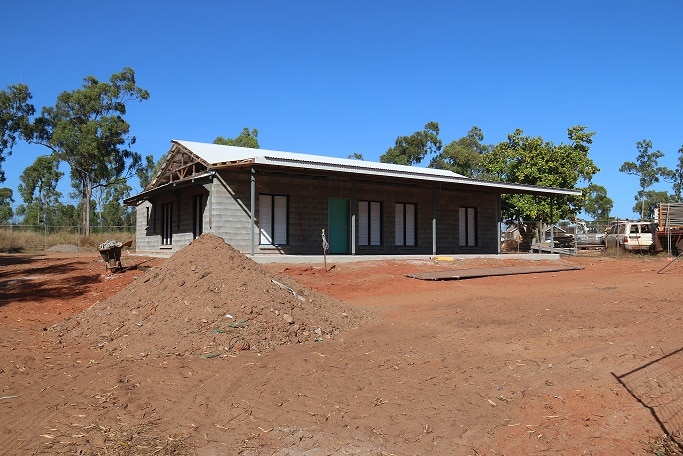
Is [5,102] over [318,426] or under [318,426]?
over

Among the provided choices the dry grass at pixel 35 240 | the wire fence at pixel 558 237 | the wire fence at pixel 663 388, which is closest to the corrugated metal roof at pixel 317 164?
the wire fence at pixel 558 237

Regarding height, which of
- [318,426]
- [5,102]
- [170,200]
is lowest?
[318,426]

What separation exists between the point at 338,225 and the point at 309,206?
1.49 m

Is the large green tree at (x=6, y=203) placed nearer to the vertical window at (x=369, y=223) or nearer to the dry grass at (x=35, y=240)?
the dry grass at (x=35, y=240)

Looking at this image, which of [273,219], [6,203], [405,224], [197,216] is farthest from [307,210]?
[6,203]

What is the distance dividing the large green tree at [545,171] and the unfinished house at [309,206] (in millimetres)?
6122

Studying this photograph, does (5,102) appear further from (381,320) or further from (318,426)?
(318,426)

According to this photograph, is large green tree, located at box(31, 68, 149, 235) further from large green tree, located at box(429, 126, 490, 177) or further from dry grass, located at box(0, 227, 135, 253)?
large green tree, located at box(429, 126, 490, 177)

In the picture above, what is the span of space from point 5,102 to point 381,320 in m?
39.4

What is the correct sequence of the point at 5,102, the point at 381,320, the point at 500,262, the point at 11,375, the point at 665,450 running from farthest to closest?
the point at 5,102, the point at 500,262, the point at 381,320, the point at 11,375, the point at 665,450

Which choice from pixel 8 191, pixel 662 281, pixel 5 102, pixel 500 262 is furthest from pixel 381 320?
pixel 8 191

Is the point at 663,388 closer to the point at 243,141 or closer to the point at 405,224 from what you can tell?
the point at 405,224

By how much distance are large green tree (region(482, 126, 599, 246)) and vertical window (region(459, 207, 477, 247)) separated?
6.42m

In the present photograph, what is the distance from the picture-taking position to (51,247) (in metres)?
31.5
